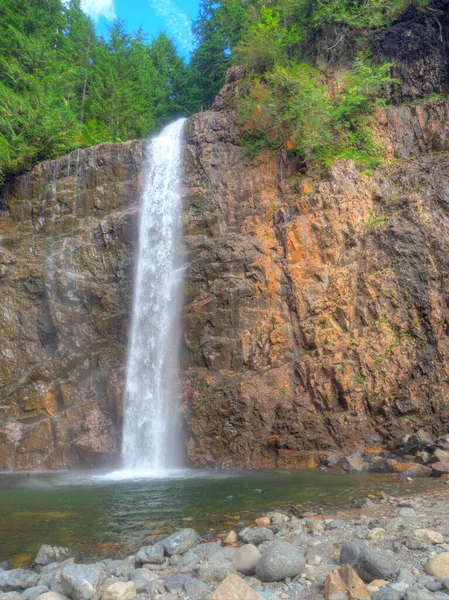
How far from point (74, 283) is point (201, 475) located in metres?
8.76

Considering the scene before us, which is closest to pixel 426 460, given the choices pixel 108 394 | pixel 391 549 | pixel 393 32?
pixel 391 549

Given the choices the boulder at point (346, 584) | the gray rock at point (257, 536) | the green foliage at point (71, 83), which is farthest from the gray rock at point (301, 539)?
the green foliage at point (71, 83)

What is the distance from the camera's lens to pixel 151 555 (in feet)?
22.6

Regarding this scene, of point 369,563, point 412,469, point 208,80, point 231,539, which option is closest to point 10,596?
point 231,539

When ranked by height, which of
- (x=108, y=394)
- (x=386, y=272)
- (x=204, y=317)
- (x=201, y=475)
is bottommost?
(x=201, y=475)

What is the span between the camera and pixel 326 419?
1513cm

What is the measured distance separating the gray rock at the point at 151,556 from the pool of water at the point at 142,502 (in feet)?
2.20

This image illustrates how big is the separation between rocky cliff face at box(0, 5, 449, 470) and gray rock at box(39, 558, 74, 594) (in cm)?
872

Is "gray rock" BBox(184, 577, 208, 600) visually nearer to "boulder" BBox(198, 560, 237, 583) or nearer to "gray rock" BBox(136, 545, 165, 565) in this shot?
"boulder" BBox(198, 560, 237, 583)

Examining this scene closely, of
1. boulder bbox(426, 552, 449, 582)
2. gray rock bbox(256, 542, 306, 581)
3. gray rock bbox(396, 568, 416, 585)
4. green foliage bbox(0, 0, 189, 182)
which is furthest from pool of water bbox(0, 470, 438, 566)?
green foliage bbox(0, 0, 189, 182)

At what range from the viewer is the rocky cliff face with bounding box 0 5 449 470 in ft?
50.2

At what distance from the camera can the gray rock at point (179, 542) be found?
23.3ft

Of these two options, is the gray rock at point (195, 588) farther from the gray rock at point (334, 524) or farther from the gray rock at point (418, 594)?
the gray rock at point (334, 524)

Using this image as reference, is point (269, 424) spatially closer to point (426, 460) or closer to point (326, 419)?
point (326, 419)
